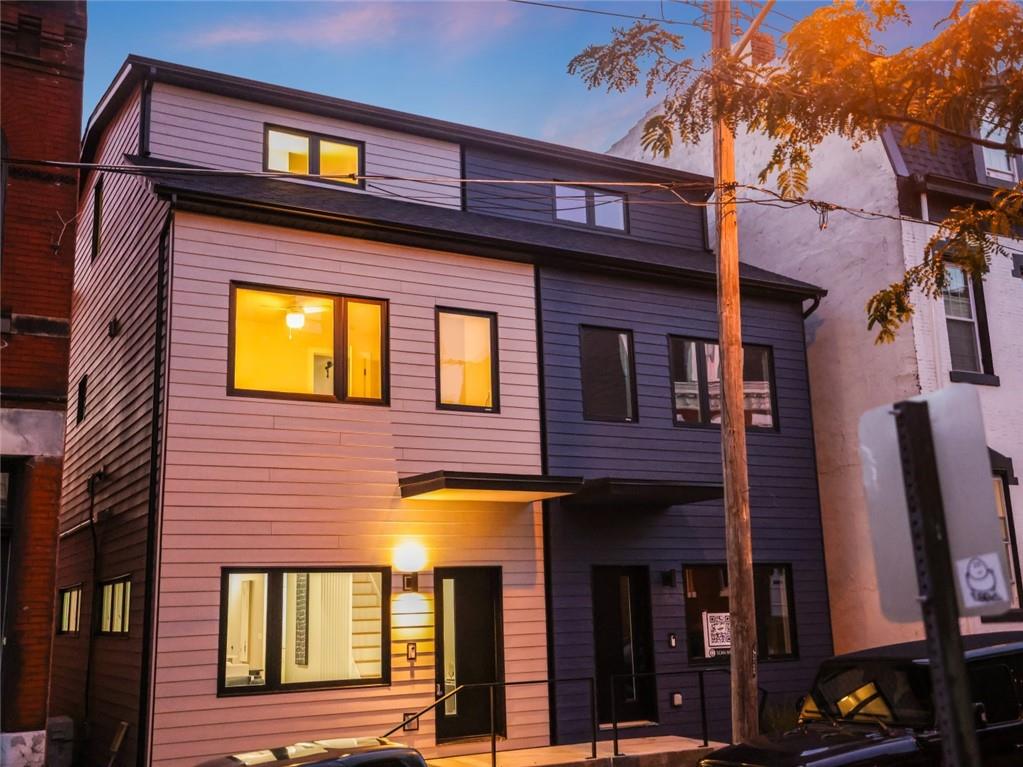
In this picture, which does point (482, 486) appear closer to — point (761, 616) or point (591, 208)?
point (761, 616)

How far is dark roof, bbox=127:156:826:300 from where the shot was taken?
42.7 ft

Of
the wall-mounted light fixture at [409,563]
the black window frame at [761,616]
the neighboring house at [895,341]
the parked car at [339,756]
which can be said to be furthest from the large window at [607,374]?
the parked car at [339,756]

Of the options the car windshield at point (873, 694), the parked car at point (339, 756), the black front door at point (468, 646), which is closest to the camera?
the parked car at point (339, 756)

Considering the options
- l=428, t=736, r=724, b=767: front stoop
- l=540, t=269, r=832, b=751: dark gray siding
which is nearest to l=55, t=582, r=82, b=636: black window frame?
l=428, t=736, r=724, b=767: front stoop

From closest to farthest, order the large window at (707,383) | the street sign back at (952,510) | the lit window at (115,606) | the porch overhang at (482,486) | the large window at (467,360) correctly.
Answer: the street sign back at (952,510)
the porch overhang at (482,486)
the lit window at (115,606)
the large window at (467,360)
the large window at (707,383)

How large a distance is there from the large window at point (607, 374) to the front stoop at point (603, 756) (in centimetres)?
464

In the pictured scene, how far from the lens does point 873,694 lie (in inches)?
329

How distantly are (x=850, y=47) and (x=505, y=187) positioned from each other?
30.6 ft

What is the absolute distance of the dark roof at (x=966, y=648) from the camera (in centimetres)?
819

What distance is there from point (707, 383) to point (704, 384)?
0.08m

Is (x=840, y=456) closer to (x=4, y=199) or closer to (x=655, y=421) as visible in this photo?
(x=655, y=421)

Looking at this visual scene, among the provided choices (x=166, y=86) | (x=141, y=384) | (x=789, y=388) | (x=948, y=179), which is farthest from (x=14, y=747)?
(x=948, y=179)

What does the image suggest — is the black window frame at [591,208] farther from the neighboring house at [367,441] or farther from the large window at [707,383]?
the large window at [707,383]

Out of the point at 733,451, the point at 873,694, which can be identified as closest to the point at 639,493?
the point at 733,451
